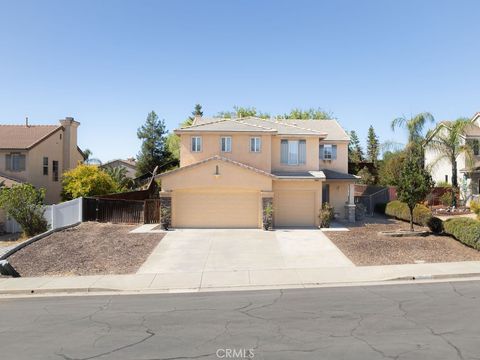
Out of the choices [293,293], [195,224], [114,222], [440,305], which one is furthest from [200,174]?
Answer: [440,305]

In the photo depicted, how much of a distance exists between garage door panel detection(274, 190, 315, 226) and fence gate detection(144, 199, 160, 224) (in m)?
7.14

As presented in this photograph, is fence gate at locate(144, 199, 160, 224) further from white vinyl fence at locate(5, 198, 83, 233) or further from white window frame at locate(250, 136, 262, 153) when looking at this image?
white window frame at locate(250, 136, 262, 153)

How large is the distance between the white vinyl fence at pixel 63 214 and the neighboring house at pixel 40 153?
32.9 feet

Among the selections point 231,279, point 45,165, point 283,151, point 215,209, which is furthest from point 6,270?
point 45,165

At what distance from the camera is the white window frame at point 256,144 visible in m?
26.7

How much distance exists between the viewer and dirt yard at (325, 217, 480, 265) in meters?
16.9

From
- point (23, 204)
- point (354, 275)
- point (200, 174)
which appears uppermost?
point (200, 174)

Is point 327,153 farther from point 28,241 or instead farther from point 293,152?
point 28,241

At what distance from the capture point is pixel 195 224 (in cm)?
2494

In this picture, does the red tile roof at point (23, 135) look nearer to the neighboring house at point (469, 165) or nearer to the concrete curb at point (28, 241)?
the concrete curb at point (28, 241)

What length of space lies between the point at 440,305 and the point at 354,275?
444cm

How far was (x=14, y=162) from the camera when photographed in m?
33.4

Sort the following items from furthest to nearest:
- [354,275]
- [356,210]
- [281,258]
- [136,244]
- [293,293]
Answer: [356,210]
[136,244]
[281,258]
[354,275]
[293,293]

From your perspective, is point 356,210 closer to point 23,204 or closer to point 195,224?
point 195,224
